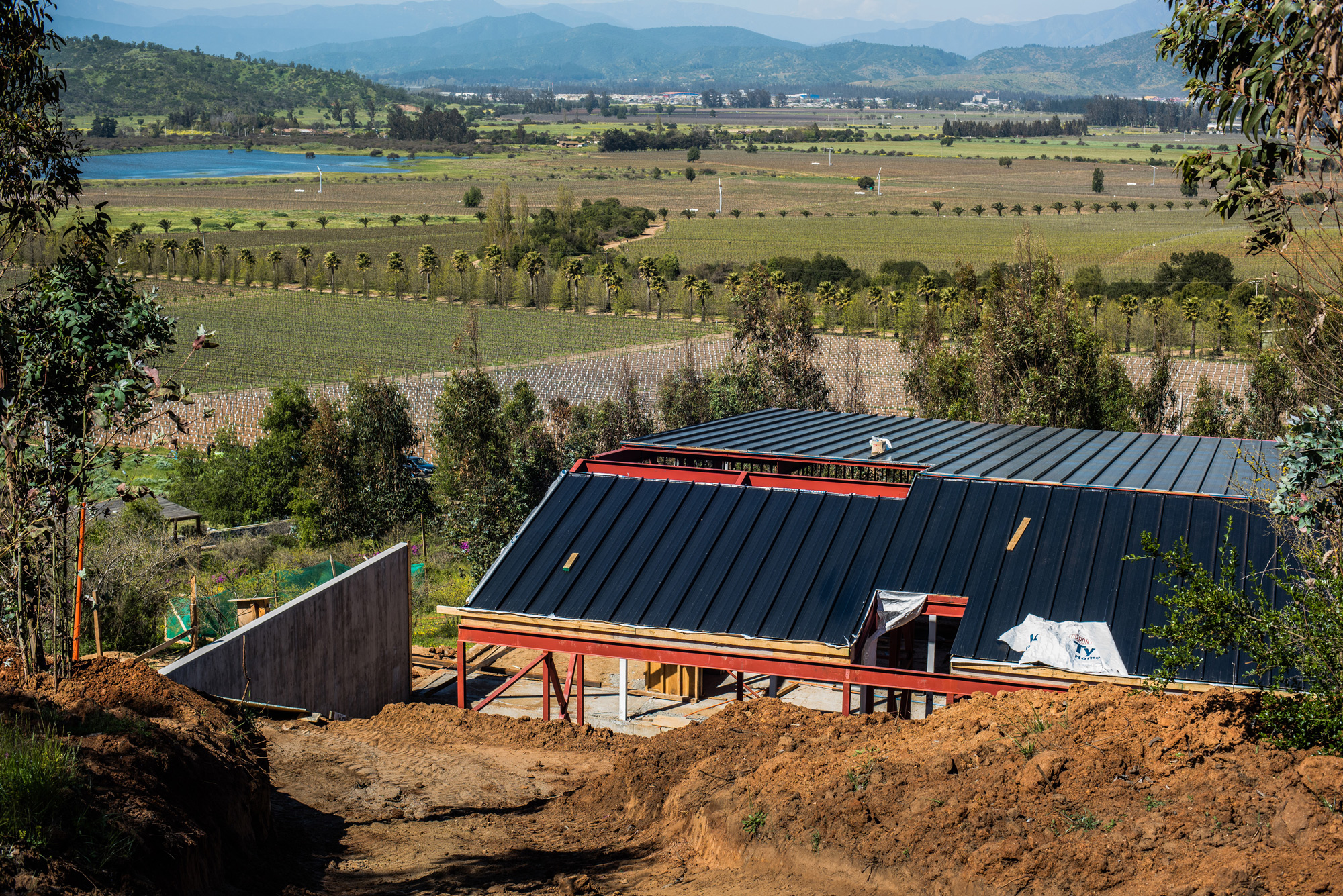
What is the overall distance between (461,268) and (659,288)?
22.1 m

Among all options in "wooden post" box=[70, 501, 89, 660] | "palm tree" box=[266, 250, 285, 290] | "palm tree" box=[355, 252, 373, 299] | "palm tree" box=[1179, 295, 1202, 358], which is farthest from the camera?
"palm tree" box=[266, 250, 285, 290]

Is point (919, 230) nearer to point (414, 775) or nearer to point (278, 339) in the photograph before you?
point (278, 339)

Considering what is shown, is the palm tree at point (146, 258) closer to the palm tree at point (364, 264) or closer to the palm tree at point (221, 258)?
the palm tree at point (221, 258)

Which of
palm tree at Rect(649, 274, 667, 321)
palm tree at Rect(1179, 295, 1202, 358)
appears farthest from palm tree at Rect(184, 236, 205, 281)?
palm tree at Rect(1179, 295, 1202, 358)

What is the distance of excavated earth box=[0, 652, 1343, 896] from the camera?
8734mm

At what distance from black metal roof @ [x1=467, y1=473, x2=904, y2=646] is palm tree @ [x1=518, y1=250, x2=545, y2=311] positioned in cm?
9282

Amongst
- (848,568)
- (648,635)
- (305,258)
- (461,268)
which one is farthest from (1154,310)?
(305,258)

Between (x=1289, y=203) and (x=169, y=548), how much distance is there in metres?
27.2

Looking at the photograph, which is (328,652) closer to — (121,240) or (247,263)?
(121,240)

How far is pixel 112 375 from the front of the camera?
11.1 m

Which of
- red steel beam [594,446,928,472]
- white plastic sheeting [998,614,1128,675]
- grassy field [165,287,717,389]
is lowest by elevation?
grassy field [165,287,717,389]

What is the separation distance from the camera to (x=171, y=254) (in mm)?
118875

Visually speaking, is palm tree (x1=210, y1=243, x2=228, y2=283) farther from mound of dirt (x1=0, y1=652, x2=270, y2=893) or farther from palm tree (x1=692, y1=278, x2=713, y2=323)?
mound of dirt (x1=0, y1=652, x2=270, y2=893)

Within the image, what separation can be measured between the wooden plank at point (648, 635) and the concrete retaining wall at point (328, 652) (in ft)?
6.39
